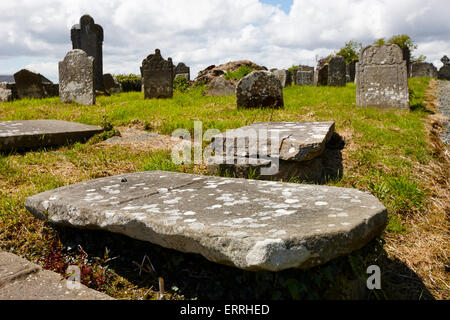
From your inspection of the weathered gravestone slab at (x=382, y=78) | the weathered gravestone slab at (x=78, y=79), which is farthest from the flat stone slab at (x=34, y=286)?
the weathered gravestone slab at (x=78, y=79)

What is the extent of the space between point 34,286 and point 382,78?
8.36 metres

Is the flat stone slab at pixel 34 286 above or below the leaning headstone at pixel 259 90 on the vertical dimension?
below

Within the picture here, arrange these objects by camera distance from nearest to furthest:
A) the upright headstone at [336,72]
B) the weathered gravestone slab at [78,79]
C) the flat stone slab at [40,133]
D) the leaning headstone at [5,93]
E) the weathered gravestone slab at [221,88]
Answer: the flat stone slab at [40,133] < the weathered gravestone slab at [78,79] < the leaning headstone at [5,93] < the weathered gravestone slab at [221,88] < the upright headstone at [336,72]

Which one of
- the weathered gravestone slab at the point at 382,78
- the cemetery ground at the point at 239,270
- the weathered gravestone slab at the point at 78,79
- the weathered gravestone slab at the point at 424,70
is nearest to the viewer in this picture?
the cemetery ground at the point at 239,270

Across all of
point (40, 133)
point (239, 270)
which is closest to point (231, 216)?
point (239, 270)

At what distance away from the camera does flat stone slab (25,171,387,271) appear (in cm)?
179

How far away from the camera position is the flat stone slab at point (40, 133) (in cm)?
518

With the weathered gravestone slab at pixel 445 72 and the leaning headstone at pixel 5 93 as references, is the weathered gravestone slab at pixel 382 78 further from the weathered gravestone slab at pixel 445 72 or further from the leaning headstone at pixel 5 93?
the weathered gravestone slab at pixel 445 72

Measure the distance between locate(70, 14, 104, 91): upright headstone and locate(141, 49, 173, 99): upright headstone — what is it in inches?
229

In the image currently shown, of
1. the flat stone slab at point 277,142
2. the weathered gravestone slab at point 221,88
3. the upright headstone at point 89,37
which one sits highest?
the upright headstone at point 89,37

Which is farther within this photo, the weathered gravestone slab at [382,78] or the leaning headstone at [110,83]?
the leaning headstone at [110,83]

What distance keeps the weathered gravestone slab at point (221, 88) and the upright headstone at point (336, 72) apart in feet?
17.0

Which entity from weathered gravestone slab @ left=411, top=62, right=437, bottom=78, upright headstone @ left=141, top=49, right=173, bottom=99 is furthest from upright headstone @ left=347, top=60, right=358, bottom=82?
upright headstone @ left=141, top=49, right=173, bottom=99

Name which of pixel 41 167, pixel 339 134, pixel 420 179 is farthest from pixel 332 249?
pixel 339 134
